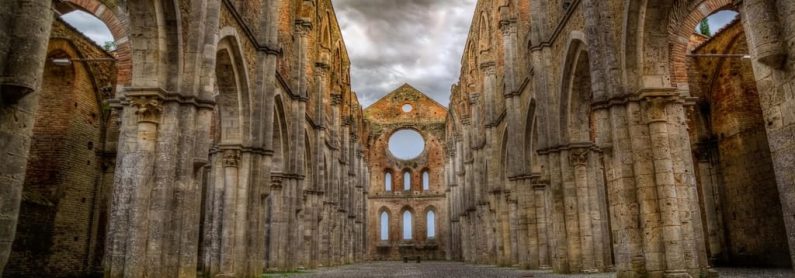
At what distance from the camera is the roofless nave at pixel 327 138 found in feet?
31.1

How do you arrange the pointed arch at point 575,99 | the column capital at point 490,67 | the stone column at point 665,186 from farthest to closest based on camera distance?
the column capital at point 490,67 < the pointed arch at point 575,99 < the stone column at point 665,186

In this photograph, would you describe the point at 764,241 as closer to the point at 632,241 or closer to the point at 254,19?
the point at 632,241

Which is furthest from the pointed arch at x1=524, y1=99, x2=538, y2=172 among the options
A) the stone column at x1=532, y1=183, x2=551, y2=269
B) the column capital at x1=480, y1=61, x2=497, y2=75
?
the column capital at x1=480, y1=61, x2=497, y2=75

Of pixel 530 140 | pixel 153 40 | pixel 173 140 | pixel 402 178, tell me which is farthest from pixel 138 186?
pixel 402 178

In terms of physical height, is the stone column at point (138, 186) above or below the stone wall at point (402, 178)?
below

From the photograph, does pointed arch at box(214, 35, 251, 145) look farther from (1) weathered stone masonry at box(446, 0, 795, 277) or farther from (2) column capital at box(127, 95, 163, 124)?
(1) weathered stone masonry at box(446, 0, 795, 277)

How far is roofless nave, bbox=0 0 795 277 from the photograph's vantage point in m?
9.48

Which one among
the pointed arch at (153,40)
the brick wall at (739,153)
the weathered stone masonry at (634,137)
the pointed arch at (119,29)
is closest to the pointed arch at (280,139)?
the pointed arch at (119,29)

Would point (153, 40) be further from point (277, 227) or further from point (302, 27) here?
point (302, 27)

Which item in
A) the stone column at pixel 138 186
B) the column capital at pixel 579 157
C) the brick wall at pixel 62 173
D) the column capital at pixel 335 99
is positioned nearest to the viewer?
the stone column at pixel 138 186

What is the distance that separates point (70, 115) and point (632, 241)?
16290 millimetres

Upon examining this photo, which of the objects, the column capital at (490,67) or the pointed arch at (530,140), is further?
the column capital at (490,67)

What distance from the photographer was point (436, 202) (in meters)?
48.0

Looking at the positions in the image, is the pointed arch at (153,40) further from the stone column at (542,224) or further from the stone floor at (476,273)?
the stone column at (542,224)
